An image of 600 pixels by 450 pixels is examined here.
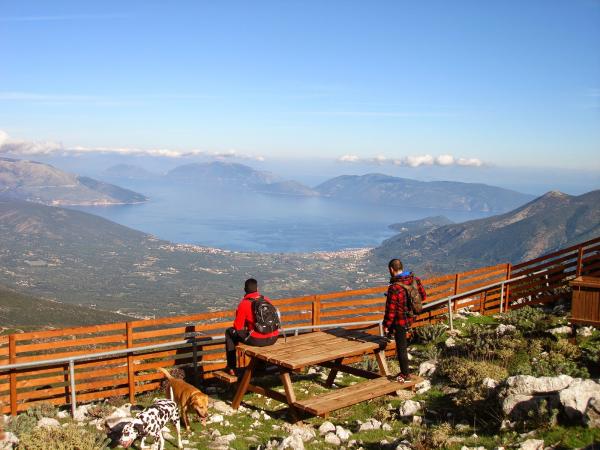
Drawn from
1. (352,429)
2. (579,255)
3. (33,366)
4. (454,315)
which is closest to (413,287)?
(352,429)

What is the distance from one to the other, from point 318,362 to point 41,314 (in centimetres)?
11079

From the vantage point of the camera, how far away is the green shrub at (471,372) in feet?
31.3

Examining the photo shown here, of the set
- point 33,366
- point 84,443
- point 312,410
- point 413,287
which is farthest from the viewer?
point 33,366

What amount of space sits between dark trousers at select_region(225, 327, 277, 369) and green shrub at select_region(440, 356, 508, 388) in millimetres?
3533

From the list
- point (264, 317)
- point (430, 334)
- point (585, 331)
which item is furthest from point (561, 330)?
point (264, 317)

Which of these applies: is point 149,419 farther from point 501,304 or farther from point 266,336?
point 501,304

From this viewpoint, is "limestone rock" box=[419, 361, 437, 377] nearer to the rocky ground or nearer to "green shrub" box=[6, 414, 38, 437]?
the rocky ground

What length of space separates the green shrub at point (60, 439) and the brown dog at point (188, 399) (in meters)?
1.20

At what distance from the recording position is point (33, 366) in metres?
9.60

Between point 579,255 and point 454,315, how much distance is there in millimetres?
4661

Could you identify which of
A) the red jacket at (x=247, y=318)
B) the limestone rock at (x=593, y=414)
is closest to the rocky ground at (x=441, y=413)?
the limestone rock at (x=593, y=414)

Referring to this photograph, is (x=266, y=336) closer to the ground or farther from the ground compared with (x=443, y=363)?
farther from the ground

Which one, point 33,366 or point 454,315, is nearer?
point 33,366

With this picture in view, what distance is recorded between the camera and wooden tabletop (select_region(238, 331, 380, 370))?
8.12 meters
